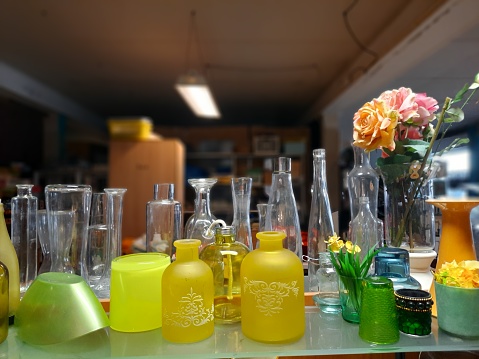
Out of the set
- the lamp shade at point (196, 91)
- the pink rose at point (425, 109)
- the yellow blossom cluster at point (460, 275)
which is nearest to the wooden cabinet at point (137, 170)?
the lamp shade at point (196, 91)

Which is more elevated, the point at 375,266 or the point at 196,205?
the point at 196,205

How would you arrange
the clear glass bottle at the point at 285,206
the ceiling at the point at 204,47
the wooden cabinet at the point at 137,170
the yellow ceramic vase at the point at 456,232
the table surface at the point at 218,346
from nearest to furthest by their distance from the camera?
the table surface at the point at 218,346
the yellow ceramic vase at the point at 456,232
the clear glass bottle at the point at 285,206
the ceiling at the point at 204,47
the wooden cabinet at the point at 137,170

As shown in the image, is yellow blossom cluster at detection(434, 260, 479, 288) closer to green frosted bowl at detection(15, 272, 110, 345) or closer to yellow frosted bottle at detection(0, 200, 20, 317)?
green frosted bowl at detection(15, 272, 110, 345)

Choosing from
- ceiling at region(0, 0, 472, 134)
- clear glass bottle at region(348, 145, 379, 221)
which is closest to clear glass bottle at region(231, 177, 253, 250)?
clear glass bottle at region(348, 145, 379, 221)

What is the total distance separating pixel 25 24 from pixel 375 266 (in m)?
3.16

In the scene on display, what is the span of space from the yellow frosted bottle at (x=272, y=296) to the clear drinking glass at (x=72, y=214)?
372 millimetres

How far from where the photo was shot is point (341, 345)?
57cm

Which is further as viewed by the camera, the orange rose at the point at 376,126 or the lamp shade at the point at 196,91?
the lamp shade at the point at 196,91

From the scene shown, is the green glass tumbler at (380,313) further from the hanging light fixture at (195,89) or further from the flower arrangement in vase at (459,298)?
the hanging light fixture at (195,89)

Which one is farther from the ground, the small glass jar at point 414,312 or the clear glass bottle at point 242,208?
the clear glass bottle at point 242,208

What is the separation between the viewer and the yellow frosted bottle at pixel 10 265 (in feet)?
2.05

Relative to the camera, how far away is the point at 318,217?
805 millimetres

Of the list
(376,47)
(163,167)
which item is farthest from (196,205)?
(376,47)

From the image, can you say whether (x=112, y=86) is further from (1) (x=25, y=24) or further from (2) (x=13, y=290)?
(2) (x=13, y=290)
